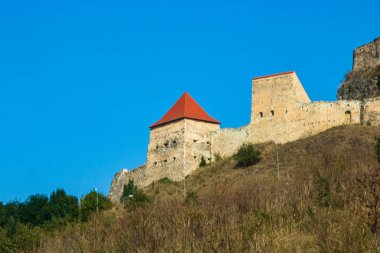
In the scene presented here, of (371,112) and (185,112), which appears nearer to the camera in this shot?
(371,112)

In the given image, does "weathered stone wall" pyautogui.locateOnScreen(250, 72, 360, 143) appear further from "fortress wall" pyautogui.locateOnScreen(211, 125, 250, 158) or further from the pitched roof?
the pitched roof

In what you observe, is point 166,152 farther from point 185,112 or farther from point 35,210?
point 35,210

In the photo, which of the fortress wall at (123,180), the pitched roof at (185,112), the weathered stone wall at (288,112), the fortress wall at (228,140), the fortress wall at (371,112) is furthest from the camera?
the fortress wall at (123,180)

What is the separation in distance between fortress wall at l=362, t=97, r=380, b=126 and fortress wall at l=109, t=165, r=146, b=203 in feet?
54.7

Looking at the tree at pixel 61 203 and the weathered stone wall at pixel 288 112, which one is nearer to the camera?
the weathered stone wall at pixel 288 112

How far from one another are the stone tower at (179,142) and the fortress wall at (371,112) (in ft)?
37.7

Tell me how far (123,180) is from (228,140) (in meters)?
10.0

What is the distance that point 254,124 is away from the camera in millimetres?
43562

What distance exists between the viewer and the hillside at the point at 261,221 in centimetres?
1437

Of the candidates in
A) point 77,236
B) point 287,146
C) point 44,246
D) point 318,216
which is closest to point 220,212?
point 318,216

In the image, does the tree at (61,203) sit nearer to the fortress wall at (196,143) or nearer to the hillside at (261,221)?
the fortress wall at (196,143)

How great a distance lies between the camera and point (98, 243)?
18.2 m

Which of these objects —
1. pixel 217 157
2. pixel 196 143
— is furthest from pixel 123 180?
pixel 217 157

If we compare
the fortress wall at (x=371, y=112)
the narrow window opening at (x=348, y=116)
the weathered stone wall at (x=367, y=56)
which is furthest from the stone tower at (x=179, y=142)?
the weathered stone wall at (x=367, y=56)
